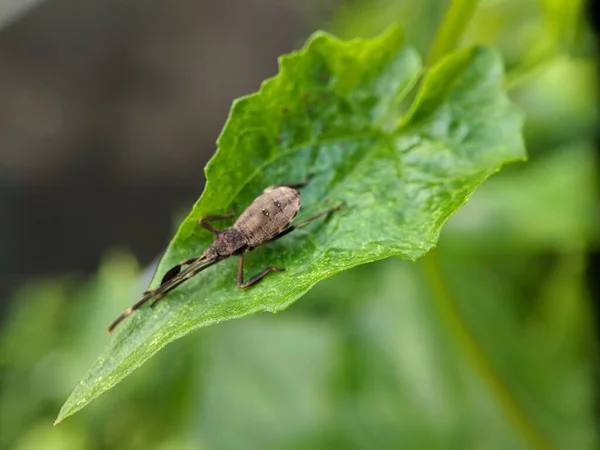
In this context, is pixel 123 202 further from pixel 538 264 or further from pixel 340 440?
pixel 538 264

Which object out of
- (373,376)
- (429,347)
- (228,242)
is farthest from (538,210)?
(228,242)

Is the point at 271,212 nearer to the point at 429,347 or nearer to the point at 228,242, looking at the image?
the point at 228,242

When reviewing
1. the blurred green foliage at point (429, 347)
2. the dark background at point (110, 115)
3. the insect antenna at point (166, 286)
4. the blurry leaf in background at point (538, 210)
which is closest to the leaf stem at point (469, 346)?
the blurred green foliage at point (429, 347)

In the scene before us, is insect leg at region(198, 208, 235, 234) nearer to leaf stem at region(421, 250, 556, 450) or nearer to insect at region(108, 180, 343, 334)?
insect at region(108, 180, 343, 334)

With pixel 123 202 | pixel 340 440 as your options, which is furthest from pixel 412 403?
pixel 123 202

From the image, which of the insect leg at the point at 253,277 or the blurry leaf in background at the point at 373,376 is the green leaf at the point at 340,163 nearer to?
the insect leg at the point at 253,277
